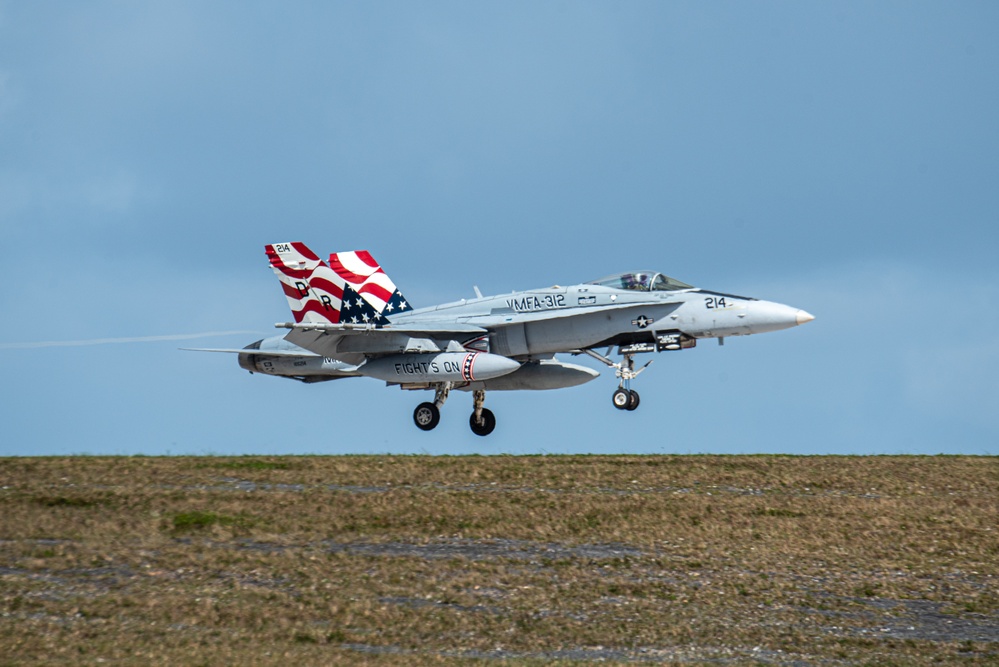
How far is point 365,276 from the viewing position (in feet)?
104

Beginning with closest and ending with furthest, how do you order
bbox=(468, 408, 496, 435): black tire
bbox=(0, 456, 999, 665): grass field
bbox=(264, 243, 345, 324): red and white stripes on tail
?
1. bbox=(0, 456, 999, 665): grass field
2. bbox=(468, 408, 496, 435): black tire
3. bbox=(264, 243, 345, 324): red and white stripes on tail

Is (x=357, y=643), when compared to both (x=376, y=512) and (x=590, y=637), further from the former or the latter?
(x=376, y=512)

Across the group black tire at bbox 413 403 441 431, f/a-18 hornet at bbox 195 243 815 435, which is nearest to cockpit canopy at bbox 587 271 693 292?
f/a-18 hornet at bbox 195 243 815 435

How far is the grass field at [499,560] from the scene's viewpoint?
14492 millimetres

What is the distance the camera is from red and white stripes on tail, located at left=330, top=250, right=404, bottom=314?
31.3 m

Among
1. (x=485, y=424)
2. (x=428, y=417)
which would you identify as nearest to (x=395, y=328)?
(x=428, y=417)

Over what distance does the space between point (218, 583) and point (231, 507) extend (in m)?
3.54

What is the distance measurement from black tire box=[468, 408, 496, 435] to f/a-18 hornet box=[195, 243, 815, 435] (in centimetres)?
2

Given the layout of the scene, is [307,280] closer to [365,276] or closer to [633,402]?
[365,276]

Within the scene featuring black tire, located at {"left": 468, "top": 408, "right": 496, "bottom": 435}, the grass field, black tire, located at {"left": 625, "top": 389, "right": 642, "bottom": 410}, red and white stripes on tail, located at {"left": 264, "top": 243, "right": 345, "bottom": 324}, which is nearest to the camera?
the grass field

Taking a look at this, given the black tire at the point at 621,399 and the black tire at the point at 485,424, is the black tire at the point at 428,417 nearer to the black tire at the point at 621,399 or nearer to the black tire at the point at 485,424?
the black tire at the point at 485,424

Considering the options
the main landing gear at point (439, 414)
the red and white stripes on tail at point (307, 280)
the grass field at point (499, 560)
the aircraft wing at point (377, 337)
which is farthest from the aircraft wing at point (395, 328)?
the grass field at point (499, 560)

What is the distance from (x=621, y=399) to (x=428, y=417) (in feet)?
16.4

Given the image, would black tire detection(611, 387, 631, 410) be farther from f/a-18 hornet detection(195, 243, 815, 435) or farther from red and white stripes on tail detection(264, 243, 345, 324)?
red and white stripes on tail detection(264, 243, 345, 324)
